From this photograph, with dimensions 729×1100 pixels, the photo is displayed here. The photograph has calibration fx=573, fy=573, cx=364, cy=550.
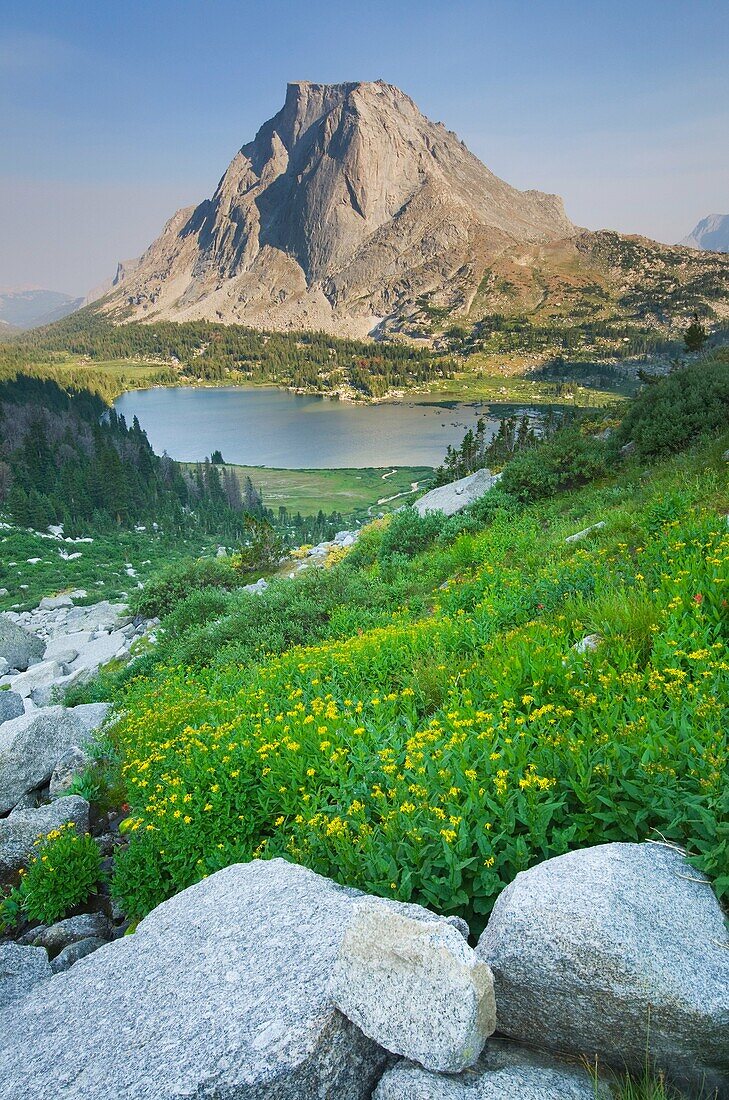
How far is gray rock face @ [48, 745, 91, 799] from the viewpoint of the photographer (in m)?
9.05

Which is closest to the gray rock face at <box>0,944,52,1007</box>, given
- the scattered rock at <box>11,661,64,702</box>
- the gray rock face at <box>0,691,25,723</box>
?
the gray rock face at <box>0,691,25,723</box>

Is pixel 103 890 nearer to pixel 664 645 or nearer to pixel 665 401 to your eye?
pixel 664 645

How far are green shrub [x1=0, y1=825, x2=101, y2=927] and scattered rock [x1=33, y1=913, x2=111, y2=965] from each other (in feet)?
0.84

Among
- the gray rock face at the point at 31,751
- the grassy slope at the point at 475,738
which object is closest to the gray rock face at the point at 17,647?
the gray rock face at the point at 31,751

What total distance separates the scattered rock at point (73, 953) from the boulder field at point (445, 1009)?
178 cm

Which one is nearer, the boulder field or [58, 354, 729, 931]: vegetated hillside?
the boulder field

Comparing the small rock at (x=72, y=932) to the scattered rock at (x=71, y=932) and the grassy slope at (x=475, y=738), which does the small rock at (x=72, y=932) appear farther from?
the grassy slope at (x=475, y=738)

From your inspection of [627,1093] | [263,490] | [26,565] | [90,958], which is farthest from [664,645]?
[263,490]

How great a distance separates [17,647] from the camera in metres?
29.5

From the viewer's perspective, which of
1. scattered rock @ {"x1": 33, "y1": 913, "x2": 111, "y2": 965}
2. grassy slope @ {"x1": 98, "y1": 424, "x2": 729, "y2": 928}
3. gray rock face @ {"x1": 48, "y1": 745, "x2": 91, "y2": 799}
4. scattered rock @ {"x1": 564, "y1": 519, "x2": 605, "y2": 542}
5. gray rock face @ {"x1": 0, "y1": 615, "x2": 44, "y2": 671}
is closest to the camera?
grassy slope @ {"x1": 98, "y1": 424, "x2": 729, "y2": 928}

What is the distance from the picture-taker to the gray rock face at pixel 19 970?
5.09 m

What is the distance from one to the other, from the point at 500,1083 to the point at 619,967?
84cm

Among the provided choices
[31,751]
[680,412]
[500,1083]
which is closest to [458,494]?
[680,412]

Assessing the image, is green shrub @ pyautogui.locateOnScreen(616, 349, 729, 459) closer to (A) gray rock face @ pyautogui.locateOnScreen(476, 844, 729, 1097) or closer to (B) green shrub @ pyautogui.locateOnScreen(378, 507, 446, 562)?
(B) green shrub @ pyautogui.locateOnScreen(378, 507, 446, 562)
